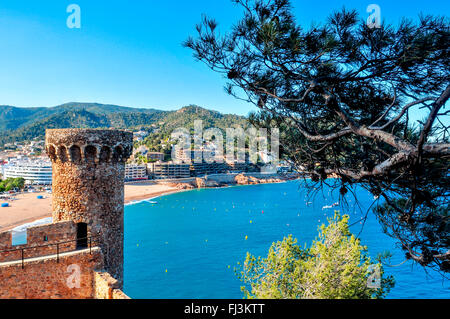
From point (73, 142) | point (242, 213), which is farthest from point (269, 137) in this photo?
point (242, 213)

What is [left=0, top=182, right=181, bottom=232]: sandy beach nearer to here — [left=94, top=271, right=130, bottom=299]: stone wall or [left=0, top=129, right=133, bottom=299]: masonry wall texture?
[left=0, top=129, right=133, bottom=299]: masonry wall texture

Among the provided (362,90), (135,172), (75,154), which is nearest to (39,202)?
(135,172)

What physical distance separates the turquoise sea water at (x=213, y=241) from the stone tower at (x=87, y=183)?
5.55m

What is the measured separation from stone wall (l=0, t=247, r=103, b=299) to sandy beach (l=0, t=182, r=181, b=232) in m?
38.7

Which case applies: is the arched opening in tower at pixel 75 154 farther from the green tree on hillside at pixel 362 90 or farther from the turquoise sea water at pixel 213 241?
the turquoise sea water at pixel 213 241

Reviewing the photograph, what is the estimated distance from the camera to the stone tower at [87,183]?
27.0ft

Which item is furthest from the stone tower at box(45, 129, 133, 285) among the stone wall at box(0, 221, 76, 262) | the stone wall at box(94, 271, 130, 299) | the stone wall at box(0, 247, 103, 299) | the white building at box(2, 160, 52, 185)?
the white building at box(2, 160, 52, 185)

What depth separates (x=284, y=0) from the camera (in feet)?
16.2

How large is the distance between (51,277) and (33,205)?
54.2 metres

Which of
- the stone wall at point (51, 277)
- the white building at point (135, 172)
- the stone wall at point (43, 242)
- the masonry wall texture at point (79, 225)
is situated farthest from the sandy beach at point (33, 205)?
the stone wall at point (51, 277)

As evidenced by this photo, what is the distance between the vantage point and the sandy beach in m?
43.7
